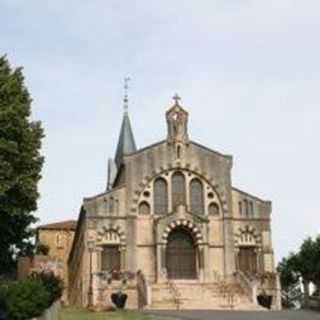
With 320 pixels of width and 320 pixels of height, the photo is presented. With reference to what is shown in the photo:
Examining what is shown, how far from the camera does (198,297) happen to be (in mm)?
50969

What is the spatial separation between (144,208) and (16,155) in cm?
1542

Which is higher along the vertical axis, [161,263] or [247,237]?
[247,237]

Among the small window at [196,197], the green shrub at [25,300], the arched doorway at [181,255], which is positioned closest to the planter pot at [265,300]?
the arched doorway at [181,255]

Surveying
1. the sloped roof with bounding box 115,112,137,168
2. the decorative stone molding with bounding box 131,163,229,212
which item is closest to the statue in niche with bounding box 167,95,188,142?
the decorative stone molding with bounding box 131,163,229,212

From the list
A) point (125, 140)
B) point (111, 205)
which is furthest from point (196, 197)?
point (125, 140)

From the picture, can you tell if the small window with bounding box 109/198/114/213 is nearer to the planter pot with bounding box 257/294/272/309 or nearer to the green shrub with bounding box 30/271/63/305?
the planter pot with bounding box 257/294/272/309

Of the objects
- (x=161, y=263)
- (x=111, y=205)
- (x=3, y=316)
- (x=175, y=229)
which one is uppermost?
(x=111, y=205)

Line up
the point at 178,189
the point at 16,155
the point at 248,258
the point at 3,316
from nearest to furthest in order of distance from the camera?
1. the point at 3,316
2. the point at 16,155
3. the point at 248,258
4. the point at 178,189

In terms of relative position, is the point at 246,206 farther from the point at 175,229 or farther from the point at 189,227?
the point at 175,229

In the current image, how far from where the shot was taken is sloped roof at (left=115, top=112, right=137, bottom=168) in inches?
3283

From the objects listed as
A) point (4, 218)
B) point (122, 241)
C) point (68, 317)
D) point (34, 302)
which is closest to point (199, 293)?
point (122, 241)

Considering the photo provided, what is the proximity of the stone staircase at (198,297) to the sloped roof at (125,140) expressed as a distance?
101ft

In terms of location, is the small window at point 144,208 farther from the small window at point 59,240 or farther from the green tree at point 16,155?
the small window at point 59,240

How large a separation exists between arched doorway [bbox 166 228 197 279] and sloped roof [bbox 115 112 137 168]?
2719cm
